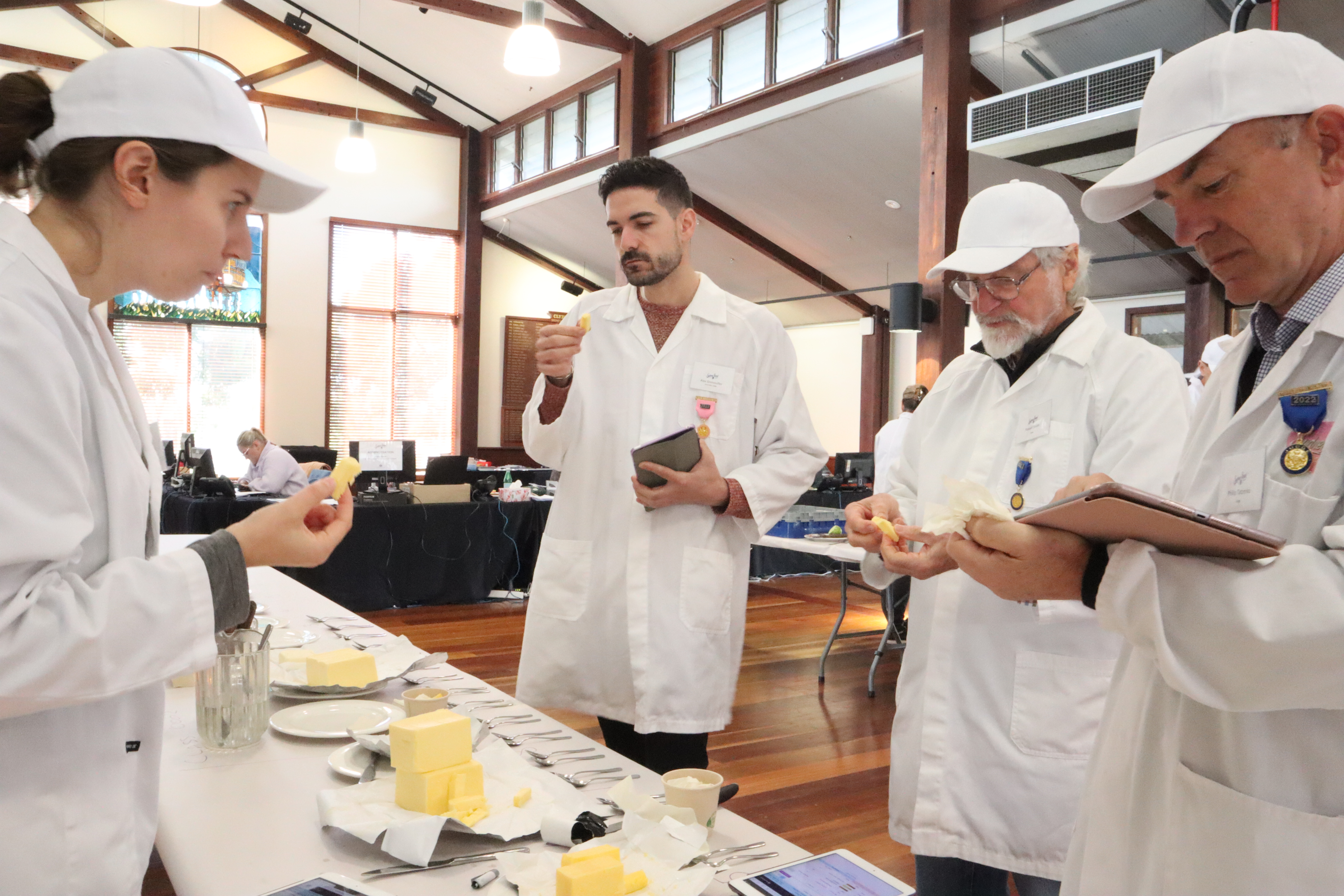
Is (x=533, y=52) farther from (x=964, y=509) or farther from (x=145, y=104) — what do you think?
(x=964, y=509)

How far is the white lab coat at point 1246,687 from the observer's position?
33.1 inches

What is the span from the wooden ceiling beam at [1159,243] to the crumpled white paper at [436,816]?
7226 mm

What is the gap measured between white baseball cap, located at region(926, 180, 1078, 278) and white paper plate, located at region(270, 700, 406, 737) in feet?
3.86

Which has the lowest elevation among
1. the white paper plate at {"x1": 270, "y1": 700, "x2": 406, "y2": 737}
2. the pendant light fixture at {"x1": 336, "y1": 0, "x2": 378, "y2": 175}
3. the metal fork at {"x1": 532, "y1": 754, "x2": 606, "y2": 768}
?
the metal fork at {"x1": 532, "y1": 754, "x2": 606, "y2": 768}

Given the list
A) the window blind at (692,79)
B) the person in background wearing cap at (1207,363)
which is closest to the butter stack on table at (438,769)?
the person in background wearing cap at (1207,363)

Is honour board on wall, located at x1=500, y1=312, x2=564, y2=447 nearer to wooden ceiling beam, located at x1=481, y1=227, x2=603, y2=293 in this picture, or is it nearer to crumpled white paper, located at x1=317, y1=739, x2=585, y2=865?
wooden ceiling beam, located at x1=481, y1=227, x2=603, y2=293

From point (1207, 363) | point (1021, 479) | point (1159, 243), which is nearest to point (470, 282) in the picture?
point (1159, 243)

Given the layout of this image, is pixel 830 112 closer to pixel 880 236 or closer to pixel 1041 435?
pixel 880 236

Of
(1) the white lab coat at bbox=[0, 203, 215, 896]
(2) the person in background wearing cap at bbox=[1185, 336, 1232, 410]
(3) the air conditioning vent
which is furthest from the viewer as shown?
(3) the air conditioning vent

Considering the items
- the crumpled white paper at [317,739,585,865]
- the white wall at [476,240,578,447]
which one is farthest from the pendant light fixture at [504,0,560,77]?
the white wall at [476,240,578,447]

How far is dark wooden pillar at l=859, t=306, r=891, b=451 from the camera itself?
38.1ft

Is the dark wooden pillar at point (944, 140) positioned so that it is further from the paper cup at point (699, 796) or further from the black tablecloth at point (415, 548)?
the paper cup at point (699, 796)

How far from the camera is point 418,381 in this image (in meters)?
12.3

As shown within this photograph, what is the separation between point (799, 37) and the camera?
7785 mm
